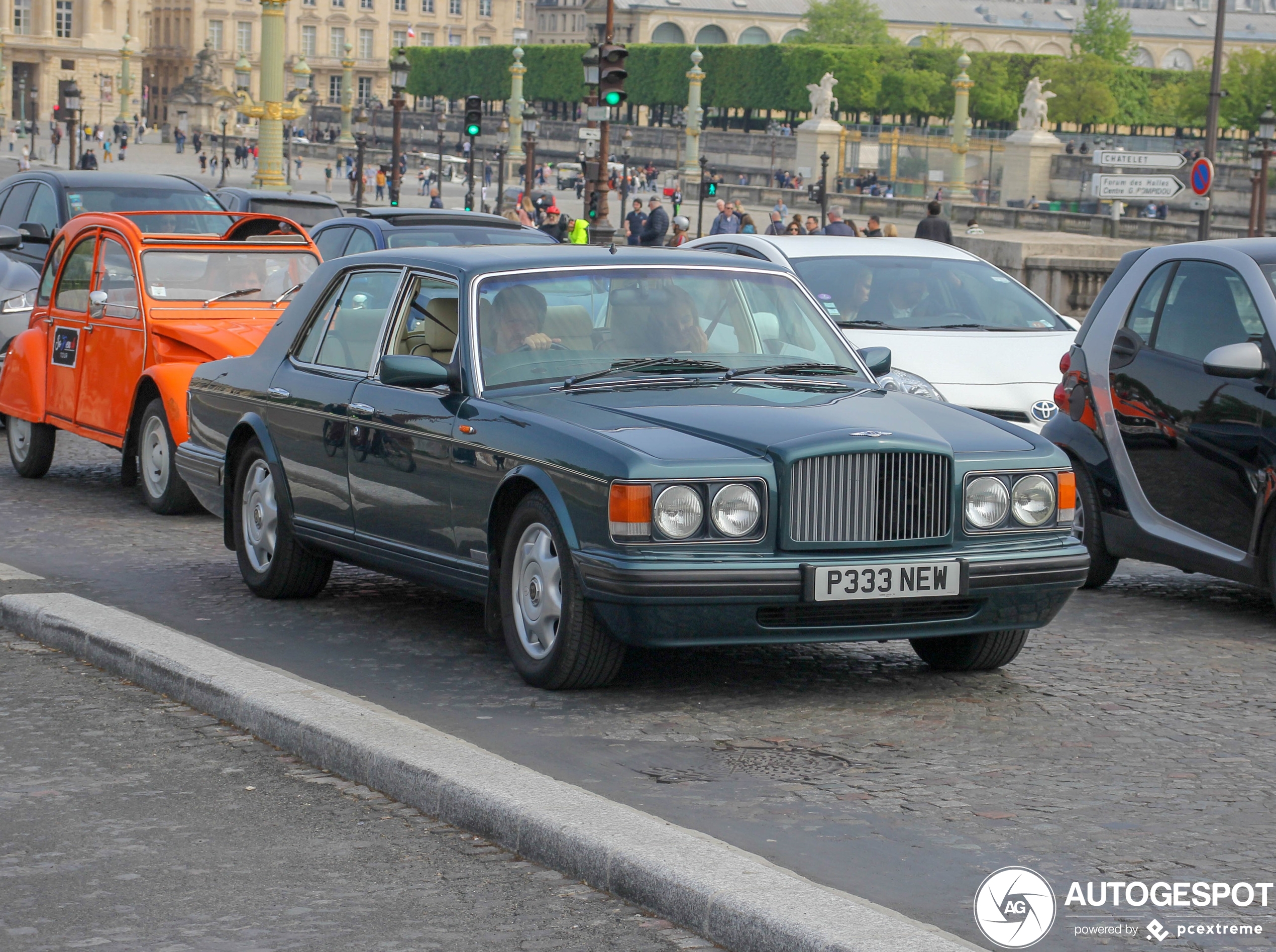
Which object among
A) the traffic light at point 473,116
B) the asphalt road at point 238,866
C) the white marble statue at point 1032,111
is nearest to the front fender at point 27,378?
the asphalt road at point 238,866

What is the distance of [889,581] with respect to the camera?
5.90 m

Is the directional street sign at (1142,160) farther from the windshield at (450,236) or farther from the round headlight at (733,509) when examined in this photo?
the round headlight at (733,509)

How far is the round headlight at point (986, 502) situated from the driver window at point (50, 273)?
762cm

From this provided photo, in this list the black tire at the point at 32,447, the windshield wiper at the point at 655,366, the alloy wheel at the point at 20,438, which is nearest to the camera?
the windshield wiper at the point at 655,366

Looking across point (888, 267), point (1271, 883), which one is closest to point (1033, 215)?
point (888, 267)

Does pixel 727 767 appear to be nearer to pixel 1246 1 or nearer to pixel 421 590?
pixel 421 590

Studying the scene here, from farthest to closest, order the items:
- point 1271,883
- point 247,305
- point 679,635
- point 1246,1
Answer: point 1246,1 < point 247,305 < point 679,635 < point 1271,883

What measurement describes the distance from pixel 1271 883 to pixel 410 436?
11.5 ft

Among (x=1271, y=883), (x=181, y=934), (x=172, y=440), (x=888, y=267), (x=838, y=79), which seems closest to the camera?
(x=181, y=934)

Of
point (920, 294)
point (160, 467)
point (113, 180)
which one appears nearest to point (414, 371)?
point (160, 467)

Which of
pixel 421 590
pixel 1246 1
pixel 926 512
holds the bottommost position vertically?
pixel 421 590

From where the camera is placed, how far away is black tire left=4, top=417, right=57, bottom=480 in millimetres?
12141

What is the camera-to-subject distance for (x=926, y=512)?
6.00m

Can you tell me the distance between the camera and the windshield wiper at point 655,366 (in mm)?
6594
